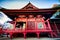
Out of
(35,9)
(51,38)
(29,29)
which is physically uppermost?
(35,9)

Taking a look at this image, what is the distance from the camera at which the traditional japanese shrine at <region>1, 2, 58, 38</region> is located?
176 cm

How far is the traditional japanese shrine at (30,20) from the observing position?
176 centimetres

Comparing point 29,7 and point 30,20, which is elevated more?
point 29,7

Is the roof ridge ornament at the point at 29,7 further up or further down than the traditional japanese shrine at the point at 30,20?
further up

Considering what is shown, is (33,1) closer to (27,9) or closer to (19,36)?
(27,9)

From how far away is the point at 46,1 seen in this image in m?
1.76

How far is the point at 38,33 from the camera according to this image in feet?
5.73

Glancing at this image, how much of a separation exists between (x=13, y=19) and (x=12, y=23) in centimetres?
12

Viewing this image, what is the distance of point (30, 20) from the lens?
1927mm

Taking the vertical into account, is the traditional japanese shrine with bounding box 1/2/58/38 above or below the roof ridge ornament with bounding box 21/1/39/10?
below

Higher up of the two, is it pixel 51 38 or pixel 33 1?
pixel 33 1

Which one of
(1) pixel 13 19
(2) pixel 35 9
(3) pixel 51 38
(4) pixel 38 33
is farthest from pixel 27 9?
(3) pixel 51 38

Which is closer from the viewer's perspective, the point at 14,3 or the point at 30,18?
the point at 14,3

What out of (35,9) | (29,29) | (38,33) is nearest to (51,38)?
(38,33)
